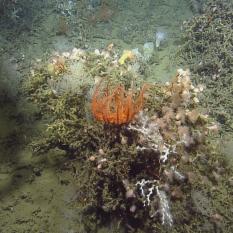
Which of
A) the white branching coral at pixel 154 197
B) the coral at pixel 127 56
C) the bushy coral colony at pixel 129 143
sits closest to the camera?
the white branching coral at pixel 154 197

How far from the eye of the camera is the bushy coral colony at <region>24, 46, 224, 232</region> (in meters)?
4.09

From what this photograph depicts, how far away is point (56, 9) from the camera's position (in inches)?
332

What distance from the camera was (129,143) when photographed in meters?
4.35

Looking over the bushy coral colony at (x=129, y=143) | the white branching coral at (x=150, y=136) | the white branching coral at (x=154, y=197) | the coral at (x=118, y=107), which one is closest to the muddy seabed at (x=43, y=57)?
the bushy coral colony at (x=129, y=143)

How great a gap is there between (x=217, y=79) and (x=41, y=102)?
3939 millimetres

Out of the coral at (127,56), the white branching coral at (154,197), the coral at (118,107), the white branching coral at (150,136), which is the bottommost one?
the white branching coral at (154,197)

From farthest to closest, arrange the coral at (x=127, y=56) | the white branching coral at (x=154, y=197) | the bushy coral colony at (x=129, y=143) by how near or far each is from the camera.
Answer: the coral at (x=127, y=56) → the bushy coral colony at (x=129, y=143) → the white branching coral at (x=154, y=197)

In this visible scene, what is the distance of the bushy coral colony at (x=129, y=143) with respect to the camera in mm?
4086

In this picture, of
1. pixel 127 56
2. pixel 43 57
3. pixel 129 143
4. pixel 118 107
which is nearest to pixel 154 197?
pixel 129 143

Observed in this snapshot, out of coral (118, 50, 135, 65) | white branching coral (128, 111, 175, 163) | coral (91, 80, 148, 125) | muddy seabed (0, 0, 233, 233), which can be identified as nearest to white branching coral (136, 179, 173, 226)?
white branching coral (128, 111, 175, 163)

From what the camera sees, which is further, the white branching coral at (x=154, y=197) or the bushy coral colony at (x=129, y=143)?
the bushy coral colony at (x=129, y=143)

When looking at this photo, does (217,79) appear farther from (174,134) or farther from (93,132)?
(93,132)

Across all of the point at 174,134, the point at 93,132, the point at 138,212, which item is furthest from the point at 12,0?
the point at 138,212

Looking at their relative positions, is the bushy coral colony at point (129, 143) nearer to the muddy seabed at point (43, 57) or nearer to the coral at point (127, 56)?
the muddy seabed at point (43, 57)
